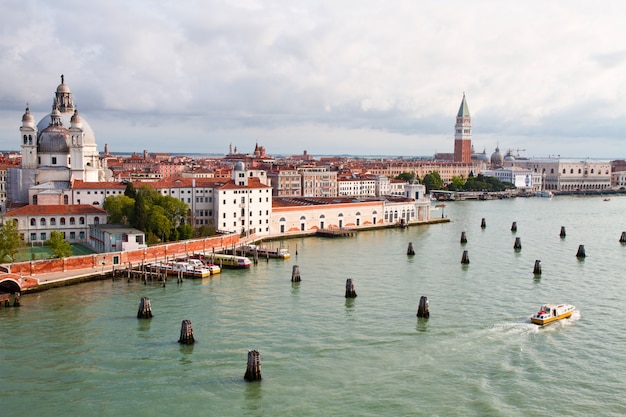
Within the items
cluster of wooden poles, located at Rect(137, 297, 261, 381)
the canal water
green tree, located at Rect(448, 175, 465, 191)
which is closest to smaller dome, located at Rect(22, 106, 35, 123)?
the canal water

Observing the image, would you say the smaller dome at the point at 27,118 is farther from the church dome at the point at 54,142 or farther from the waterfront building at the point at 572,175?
the waterfront building at the point at 572,175

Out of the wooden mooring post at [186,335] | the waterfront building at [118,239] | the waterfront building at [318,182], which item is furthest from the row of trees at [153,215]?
the waterfront building at [318,182]

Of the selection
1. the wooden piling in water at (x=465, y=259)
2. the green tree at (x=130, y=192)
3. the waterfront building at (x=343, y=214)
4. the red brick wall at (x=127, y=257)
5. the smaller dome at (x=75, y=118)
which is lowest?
the wooden piling in water at (x=465, y=259)

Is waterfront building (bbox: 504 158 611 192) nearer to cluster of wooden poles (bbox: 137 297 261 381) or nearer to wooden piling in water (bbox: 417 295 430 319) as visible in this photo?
wooden piling in water (bbox: 417 295 430 319)

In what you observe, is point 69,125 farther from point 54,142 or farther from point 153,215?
point 153,215

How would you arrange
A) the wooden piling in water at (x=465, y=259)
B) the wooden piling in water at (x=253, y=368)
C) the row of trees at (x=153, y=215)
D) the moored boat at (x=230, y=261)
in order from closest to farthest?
the wooden piling in water at (x=253, y=368) < the moored boat at (x=230, y=261) < the wooden piling in water at (x=465, y=259) < the row of trees at (x=153, y=215)

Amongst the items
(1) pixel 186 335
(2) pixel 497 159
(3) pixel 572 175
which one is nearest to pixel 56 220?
(1) pixel 186 335
